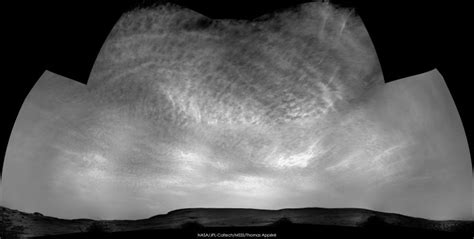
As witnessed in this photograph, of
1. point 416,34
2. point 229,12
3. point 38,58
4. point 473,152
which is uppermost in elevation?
point 229,12

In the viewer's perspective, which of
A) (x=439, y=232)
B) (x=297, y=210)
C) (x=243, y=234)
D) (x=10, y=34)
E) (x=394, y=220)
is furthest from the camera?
(x=297, y=210)

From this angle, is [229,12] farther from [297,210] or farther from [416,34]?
[297,210]

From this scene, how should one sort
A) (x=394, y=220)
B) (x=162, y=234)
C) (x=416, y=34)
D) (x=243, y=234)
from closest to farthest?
(x=416, y=34) < (x=162, y=234) < (x=243, y=234) < (x=394, y=220)

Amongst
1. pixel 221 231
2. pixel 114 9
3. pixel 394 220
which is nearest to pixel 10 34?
pixel 114 9

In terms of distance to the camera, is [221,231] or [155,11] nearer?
[155,11]

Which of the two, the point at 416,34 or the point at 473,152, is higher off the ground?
the point at 416,34

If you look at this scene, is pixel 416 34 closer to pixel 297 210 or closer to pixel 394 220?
pixel 394 220

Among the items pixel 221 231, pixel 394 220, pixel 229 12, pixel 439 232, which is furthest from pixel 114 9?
pixel 394 220
